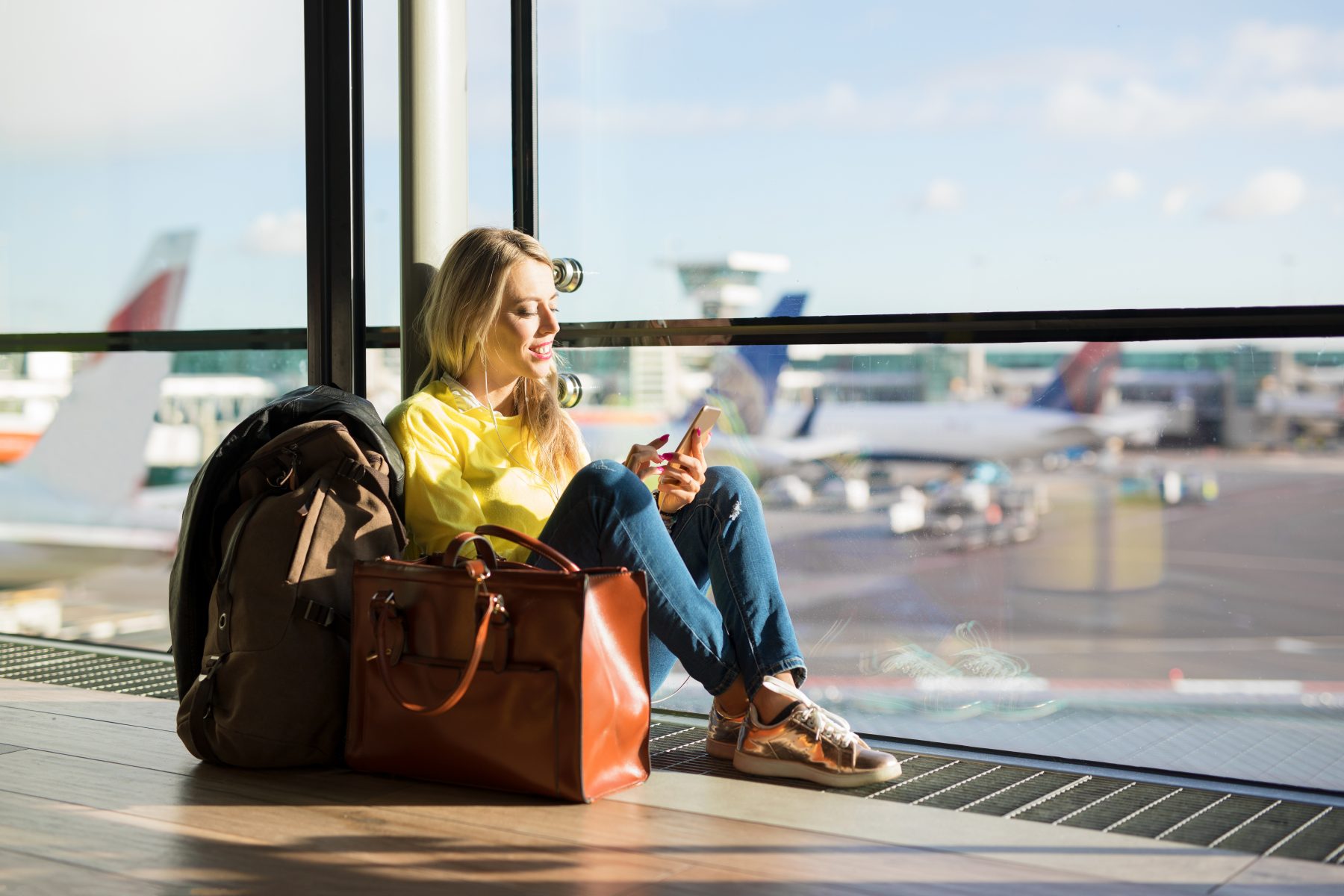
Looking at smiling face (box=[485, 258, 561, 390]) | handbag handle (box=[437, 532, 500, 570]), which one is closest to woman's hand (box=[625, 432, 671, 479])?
smiling face (box=[485, 258, 561, 390])

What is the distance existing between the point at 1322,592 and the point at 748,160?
54.3ft

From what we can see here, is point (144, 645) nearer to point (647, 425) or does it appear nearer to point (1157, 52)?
point (647, 425)

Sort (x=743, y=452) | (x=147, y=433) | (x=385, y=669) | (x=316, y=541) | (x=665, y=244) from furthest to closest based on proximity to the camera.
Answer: (x=147, y=433), (x=743, y=452), (x=665, y=244), (x=316, y=541), (x=385, y=669)

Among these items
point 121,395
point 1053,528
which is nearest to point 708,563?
point 121,395

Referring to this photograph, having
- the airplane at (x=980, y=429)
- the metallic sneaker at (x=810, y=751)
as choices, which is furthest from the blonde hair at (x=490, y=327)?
the airplane at (x=980, y=429)

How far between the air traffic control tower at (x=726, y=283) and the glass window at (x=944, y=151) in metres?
0.04

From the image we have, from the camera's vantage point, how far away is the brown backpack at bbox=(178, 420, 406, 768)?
75.3 inches

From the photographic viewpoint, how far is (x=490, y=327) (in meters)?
2.18

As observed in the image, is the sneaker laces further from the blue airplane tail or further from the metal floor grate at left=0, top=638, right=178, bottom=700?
the metal floor grate at left=0, top=638, right=178, bottom=700

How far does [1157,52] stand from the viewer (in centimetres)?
1673

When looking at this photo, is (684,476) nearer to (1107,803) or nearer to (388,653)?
(388,653)

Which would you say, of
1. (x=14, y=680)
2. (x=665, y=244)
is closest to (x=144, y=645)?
(x=14, y=680)

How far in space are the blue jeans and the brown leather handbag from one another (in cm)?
9

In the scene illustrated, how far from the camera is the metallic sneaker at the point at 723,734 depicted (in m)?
2.03
